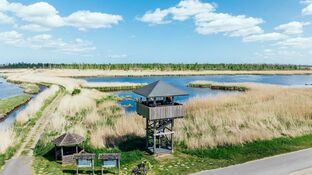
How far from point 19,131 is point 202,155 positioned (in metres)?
14.8

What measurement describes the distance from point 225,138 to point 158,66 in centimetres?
12729

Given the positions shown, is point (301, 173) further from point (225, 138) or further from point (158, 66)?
point (158, 66)

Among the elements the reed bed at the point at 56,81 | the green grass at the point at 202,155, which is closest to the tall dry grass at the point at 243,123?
the green grass at the point at 202,155

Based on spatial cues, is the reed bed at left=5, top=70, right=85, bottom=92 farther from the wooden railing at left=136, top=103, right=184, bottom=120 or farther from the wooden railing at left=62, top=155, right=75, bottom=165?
the wooden railing at left=136, top=103, right=184, bottom=120

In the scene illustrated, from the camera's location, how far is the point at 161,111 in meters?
17.2

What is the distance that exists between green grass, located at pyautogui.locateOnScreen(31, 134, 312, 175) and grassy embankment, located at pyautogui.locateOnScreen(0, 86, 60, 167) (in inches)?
72.7

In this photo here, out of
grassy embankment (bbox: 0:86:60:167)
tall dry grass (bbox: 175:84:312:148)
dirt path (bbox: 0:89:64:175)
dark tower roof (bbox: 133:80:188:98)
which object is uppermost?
dark tower roof (bbox: 133:80:188:98)

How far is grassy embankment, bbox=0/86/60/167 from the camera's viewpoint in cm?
1700

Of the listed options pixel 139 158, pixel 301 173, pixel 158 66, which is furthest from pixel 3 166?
pixel 158 66

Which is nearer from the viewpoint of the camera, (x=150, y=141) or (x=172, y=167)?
(x=172, y=167)

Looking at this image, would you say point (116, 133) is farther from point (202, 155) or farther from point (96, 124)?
point (202, 155)

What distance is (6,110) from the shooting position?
3453cm

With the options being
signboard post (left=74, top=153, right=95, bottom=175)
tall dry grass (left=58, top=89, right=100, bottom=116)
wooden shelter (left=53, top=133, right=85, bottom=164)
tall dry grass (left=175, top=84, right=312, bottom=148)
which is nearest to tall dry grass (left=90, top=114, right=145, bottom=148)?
wooden shelter (left=53, top=133, right=85, bottom=164)

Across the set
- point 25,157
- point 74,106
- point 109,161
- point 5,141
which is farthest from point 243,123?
point 74,106
